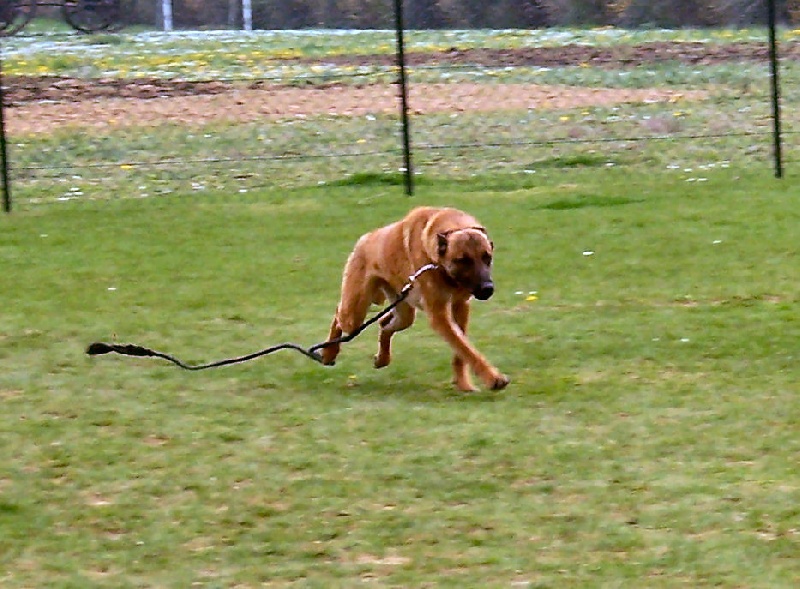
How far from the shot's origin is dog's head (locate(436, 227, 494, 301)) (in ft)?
19.7

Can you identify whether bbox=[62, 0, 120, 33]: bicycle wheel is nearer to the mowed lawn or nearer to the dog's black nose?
the mowed lawn

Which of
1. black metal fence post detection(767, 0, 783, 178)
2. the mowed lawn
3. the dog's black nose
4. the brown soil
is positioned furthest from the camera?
the brown soil

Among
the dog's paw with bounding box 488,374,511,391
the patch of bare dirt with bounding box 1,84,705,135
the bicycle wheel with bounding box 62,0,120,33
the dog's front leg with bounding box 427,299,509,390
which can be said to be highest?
the bicycle wheel with bounding box 62,0,120,33

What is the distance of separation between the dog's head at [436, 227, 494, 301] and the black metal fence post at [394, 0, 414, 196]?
630 cm

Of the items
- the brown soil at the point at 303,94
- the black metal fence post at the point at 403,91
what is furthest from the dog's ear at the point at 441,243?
the brown soil at the point at 303,94

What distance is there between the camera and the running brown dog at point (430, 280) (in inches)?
238

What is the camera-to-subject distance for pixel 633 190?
480 inches

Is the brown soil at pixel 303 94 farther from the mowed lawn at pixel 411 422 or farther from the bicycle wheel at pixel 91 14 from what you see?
the mowed lawn at pixel 411 422

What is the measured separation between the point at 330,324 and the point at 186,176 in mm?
6728

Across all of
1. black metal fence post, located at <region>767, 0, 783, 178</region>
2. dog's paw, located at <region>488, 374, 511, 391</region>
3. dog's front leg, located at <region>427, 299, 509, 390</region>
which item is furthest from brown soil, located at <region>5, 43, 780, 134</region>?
dog's paw, located at <region>488, 374, 511, 391</region>

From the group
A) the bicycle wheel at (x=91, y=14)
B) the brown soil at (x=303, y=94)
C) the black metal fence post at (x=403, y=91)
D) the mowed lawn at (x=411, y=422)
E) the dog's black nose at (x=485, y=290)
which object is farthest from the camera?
the brown soil at (x=303, y=94)

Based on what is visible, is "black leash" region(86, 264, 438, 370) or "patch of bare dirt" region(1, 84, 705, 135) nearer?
"black leash" region(86, 264, 438, 370)

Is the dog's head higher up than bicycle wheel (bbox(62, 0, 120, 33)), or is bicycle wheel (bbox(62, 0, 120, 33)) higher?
bicycle wheel (bbox(62, 0, 120, 33))

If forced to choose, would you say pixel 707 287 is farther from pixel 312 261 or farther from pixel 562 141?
pixel 562 141
